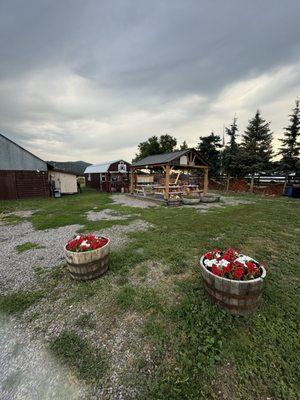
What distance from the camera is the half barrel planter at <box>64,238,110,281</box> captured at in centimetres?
329

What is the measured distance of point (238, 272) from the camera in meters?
2.44

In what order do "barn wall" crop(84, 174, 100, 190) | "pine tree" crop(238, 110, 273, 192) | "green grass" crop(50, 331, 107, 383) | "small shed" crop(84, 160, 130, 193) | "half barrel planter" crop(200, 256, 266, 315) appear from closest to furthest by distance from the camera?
"green grass" crop(50, 331, 107, 383)
"half barrel planter" crop(200, 256, 266, 315)
"pine tree" crop(238, 110, 273, 192)
"small shed" crop(84, 160, 130, 193)
"barn wall" crop(84, 174, 100, 190)

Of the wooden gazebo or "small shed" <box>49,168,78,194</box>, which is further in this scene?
"small shed" <box>49,168,78,194</box>

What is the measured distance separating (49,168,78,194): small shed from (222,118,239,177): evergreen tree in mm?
17438

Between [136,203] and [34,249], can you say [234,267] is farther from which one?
[136,203]

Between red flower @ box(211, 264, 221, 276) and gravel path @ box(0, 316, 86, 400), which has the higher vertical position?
red flower @ box(211, 264, 221, 276)

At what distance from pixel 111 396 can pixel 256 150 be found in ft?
69.6

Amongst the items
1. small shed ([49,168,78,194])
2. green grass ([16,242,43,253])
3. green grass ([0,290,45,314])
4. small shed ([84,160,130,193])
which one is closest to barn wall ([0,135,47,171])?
small shed ([49,168,78,194])

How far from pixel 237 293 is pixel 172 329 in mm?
1017

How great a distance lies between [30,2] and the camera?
23.0 feet

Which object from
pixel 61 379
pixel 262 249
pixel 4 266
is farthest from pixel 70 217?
pixel 262 249

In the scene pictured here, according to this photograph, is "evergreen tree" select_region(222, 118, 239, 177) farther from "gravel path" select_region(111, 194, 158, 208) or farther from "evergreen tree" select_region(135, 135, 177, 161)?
"evergreen tree" select_region(135, 135, 177, 161)

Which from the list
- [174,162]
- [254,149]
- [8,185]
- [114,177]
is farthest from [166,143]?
[8,185]

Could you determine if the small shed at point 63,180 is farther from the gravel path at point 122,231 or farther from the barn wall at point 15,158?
the gravel path at point 122,231
